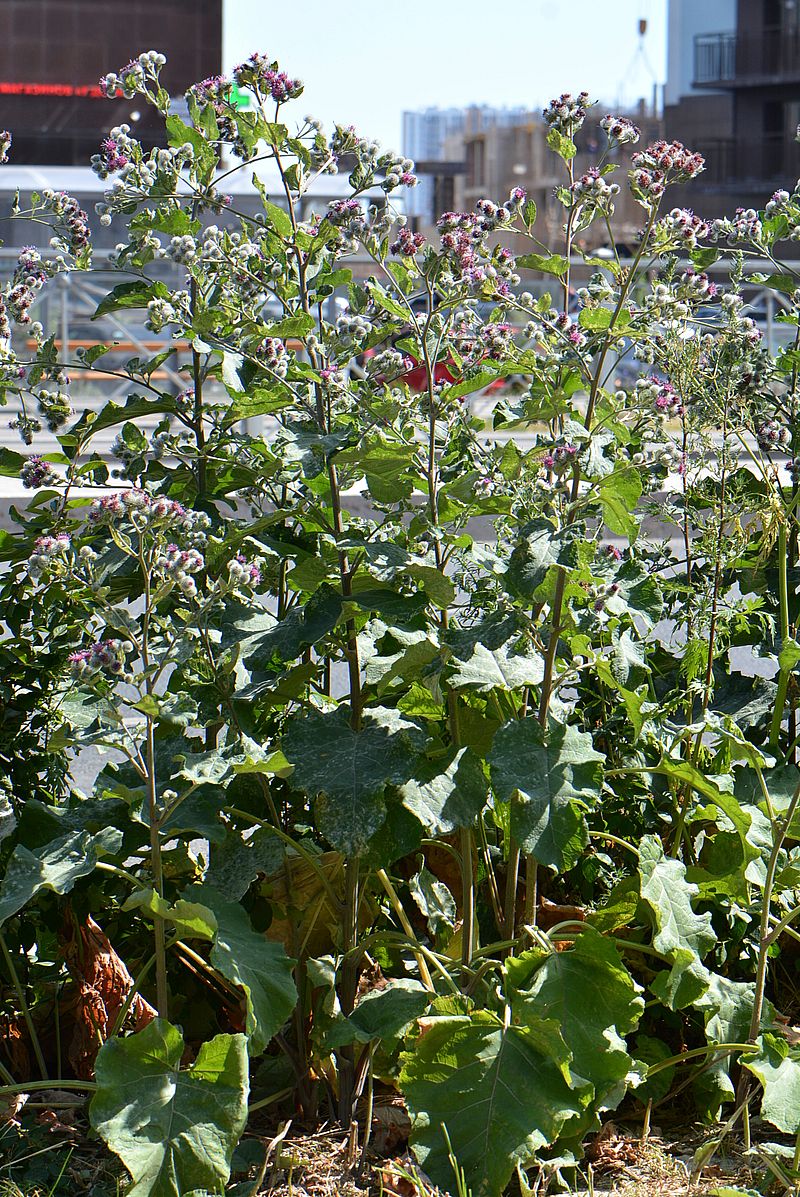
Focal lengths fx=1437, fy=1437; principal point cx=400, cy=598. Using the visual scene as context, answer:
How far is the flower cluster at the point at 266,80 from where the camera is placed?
225cm

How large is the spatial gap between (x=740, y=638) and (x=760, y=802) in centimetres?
54

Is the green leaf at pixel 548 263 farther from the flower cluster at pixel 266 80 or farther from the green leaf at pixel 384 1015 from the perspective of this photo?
the green leaf at pixel 384 1015

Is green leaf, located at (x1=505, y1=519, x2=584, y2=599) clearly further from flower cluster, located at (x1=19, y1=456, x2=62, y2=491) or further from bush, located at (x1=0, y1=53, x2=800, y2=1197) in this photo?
flower cluster, located at (x1=19, y1=456, x2=62, y2=491)

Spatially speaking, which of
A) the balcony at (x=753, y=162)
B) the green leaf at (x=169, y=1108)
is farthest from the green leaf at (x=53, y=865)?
the balcony at (x=753, y=162)

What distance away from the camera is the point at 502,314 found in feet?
8.21

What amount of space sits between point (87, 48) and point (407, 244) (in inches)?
1629

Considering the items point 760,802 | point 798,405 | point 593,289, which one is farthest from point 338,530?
point 798,405

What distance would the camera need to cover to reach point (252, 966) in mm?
1983

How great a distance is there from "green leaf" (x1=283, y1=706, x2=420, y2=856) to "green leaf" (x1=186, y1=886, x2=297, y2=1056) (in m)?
0.18

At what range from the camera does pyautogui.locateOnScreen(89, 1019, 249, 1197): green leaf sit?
1854 millimetres

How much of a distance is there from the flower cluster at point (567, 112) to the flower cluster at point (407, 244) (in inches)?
10.9

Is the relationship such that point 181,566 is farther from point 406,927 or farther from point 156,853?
point 406,927

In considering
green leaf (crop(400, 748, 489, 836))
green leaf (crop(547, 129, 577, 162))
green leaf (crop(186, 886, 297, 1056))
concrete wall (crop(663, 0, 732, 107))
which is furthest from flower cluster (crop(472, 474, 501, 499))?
concrete wall (crop(663, 0, 732, 107))

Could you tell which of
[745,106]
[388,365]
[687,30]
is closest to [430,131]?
[687,30]
